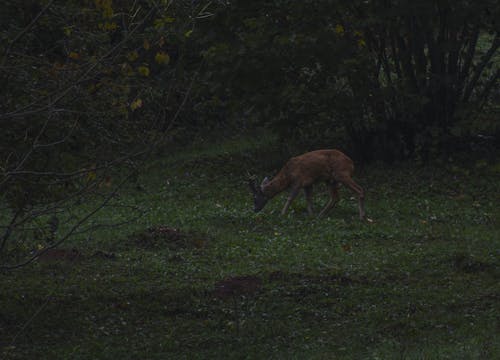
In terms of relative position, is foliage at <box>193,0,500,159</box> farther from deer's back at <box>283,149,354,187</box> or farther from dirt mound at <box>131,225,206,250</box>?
dirt mound at <box>131,225,206,250</box>

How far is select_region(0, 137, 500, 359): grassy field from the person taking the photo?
9172 millimetres

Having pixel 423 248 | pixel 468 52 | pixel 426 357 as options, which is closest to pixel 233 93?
pixel 468 52

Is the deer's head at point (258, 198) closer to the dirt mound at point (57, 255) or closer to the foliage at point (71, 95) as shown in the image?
the dirt mound at point (57, 255)

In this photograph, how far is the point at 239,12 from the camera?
19188mm

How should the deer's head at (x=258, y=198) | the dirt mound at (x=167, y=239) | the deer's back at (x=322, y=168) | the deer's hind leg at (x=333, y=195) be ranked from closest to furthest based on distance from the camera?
the dirt mound at (x=167, y=239), the deer's hind leg at (x=333, y=195), the deer's back at (x=322, y=168), the deer's head at (x=258, y=198)

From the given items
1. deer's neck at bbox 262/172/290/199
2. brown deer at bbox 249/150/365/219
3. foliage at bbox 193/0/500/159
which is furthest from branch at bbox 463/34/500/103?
deer's neck at bbox 262/172/290/199

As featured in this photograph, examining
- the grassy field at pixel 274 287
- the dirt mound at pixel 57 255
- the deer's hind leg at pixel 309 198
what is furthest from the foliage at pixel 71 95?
the deer's hind leg at pixel 309 198

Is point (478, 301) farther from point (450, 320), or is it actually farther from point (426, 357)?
point (426, 357)

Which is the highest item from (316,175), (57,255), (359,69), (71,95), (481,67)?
(71,95)

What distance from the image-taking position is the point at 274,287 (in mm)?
10930

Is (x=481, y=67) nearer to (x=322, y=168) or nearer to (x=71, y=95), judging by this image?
(x=322, y=168)

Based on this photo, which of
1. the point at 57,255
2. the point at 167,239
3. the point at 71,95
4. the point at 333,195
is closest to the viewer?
the point at 71,95

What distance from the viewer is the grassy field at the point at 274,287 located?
9172 millimetres

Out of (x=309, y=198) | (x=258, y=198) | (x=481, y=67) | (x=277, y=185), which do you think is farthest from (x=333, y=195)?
(x=481, y=67)
